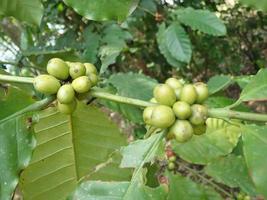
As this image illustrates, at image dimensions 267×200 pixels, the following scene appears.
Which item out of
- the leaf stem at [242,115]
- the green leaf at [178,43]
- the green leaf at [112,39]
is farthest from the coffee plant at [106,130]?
the green leaf at [178,43]

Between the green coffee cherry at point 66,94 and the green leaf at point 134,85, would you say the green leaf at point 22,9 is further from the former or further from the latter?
the green leaf at point 134,85

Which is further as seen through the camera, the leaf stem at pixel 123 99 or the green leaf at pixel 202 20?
the green leaf at pixel 202 20

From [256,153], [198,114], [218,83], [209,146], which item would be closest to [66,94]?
[198,114]

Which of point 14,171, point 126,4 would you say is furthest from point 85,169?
point 126,4

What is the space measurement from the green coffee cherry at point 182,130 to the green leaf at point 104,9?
282 mm

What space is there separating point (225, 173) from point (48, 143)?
2.74 ft

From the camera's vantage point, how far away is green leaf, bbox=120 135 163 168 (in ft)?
3.26

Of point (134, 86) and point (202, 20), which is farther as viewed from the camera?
point (202, 20)

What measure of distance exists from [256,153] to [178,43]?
160 cm

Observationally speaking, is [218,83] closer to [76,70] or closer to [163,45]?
[163,45]

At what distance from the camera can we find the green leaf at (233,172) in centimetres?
182

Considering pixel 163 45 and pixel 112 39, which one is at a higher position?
pixel 112 39

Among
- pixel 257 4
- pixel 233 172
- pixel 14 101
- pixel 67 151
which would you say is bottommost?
pixel 233 172

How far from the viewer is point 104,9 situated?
1084 millimetres
